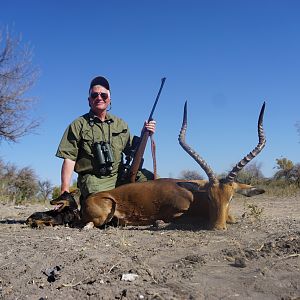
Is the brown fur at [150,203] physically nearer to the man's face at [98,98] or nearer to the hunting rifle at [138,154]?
the hunting rifle at [138,154]

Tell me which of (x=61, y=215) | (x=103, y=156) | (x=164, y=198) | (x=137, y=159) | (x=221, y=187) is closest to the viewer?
(x=221, y=187)

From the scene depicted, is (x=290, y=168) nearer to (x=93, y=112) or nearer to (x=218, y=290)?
(x=93, y=112)

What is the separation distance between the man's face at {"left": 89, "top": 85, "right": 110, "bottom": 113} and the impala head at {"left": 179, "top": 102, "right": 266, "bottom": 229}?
148 cm

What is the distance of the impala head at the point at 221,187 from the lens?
5863 mm

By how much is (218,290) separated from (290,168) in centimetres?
2001

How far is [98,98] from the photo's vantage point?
7.30 meters

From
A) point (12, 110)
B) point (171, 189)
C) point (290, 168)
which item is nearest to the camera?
point (171, 189)

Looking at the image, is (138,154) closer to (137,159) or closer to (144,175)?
(137,159)

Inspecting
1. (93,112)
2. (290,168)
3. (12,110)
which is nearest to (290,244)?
(93,112)

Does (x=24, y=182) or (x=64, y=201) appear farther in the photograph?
(x=24, y=182)

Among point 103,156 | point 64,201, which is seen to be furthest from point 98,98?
Result: point 64,201

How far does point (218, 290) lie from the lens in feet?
10.2

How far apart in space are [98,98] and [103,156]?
95cm

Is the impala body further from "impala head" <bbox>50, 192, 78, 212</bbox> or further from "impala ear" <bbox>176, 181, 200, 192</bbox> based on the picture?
"impala head" <bbox>50, 192, 78, 212</bbox>
